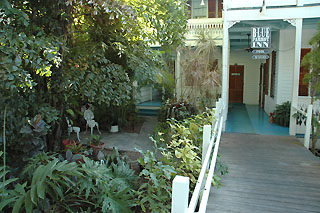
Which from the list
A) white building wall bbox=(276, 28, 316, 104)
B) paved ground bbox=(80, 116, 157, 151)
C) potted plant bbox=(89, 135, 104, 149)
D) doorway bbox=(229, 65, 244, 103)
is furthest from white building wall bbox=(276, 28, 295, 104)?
potted plant bbox=(89, 135, 104, 149)

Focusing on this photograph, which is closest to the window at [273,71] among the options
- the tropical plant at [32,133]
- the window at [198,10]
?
the window at [198,10]

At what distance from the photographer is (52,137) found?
445 centimetres

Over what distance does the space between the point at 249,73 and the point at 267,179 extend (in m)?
9.66

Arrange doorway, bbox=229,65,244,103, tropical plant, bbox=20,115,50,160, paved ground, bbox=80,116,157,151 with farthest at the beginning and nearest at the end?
doorway, bbox=229,65,244,103 < paved ground, bbox=80,116,157,151 < tropical plant, bbox=20,115,50,160

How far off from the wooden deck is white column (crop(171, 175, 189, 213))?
1991 mm

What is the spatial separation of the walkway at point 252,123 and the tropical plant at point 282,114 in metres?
0.22

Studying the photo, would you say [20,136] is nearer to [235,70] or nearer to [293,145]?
[293,145]

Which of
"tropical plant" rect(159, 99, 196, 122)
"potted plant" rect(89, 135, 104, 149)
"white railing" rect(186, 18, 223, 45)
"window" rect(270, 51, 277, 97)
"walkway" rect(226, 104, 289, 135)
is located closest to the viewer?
"potted plant" rect(89, 135, 104, 149)

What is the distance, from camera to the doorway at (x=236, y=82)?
13.2m

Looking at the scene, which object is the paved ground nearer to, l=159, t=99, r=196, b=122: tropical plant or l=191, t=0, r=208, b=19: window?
l=159, t=99, r=196, b=122: tropical plant

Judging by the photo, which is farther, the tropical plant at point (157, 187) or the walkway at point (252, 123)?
the walkway at point (252, 123)

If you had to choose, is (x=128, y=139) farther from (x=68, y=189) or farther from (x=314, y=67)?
(x=314, y=67)

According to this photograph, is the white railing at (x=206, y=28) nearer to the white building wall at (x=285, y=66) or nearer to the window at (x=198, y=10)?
the white building wall at (x=285, y=66)

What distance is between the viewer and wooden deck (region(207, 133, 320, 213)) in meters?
3.48
